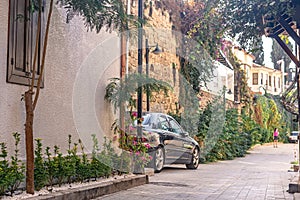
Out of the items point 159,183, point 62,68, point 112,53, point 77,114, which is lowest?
point 159,183

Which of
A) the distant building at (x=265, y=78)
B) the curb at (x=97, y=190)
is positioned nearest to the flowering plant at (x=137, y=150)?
the curb at (x=97, y=190)

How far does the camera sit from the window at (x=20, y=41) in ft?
19.6

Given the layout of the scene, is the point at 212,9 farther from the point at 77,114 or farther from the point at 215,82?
the point at 215,82

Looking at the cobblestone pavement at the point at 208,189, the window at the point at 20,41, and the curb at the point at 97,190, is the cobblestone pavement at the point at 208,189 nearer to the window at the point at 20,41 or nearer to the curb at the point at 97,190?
the curb at the point at 97,190

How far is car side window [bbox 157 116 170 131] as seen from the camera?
11.9 metres

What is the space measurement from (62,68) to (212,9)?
261cm

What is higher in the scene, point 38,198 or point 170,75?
point 170,75

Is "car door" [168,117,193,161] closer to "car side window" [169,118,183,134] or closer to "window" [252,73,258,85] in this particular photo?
"car side window" [169,118,183,134]

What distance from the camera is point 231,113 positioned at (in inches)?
776

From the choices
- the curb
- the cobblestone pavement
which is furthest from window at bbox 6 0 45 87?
the cobblestone pavement

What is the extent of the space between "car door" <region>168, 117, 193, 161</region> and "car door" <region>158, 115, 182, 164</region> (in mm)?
147

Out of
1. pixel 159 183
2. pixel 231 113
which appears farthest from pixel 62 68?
pixel 231 113

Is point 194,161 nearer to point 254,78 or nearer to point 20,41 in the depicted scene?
point 20,41

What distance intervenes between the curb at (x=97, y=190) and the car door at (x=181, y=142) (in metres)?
3.64
